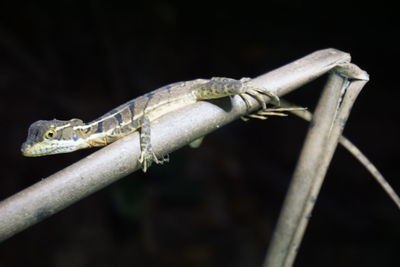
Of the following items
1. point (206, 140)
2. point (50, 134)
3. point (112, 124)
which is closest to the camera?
point (50, 134)

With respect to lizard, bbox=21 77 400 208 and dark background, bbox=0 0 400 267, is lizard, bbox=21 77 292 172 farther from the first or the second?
dark background, bbox=0 0 400 267

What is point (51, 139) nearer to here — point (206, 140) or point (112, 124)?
point (112, 124)

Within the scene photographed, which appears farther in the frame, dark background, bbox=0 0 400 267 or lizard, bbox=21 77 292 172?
dark background, bbox=0 0 400 267

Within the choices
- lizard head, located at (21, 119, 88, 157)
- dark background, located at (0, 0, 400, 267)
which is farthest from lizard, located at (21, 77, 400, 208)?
dark background, located at (0, 0, 400, 267)

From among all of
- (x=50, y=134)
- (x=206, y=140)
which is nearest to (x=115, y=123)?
(x=50, y=134)

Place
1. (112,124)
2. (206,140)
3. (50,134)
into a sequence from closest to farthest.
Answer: (50,134) → (112,124) → (206,140)
